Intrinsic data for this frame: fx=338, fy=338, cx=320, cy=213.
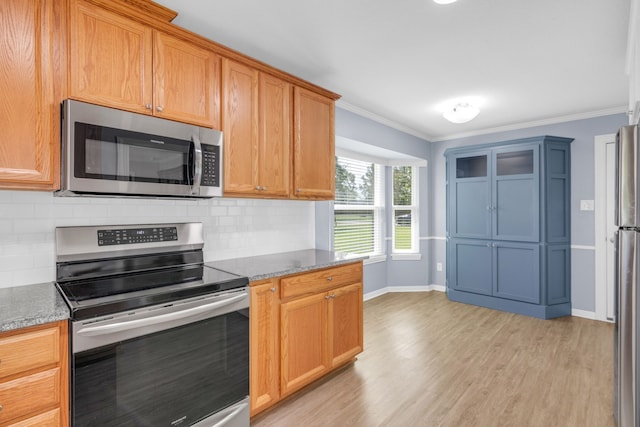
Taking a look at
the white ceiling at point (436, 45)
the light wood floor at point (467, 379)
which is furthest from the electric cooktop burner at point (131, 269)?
the white ceiling at point (436, 45)

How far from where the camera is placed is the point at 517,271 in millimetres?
4055

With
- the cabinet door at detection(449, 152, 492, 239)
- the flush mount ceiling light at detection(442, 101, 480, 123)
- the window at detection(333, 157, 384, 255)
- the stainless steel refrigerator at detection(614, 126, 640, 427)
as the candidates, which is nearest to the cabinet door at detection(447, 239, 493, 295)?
the cabinet door at detection(449, 152, 492, 239)

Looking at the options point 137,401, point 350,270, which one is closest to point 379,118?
point 350,270

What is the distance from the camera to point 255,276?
6.47 feet

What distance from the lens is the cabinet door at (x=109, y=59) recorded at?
→ 160cm

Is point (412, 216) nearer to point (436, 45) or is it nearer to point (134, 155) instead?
point (436, 45)

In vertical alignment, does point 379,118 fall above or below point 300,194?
above

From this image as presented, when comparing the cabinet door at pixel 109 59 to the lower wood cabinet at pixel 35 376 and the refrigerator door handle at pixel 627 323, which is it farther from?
the refrigerator door handle at pixel 627 323

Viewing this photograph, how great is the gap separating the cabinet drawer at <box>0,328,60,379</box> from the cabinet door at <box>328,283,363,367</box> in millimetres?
1579

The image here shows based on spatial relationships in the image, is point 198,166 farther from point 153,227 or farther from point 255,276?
point 255,276

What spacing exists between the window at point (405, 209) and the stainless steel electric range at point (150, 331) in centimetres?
358

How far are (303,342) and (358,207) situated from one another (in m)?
2.55

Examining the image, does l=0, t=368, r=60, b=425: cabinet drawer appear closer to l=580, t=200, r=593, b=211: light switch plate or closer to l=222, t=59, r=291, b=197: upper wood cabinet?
l=222, t=59, r=291, b=197: upper wood cabinet

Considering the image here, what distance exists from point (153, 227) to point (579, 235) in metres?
4.50
